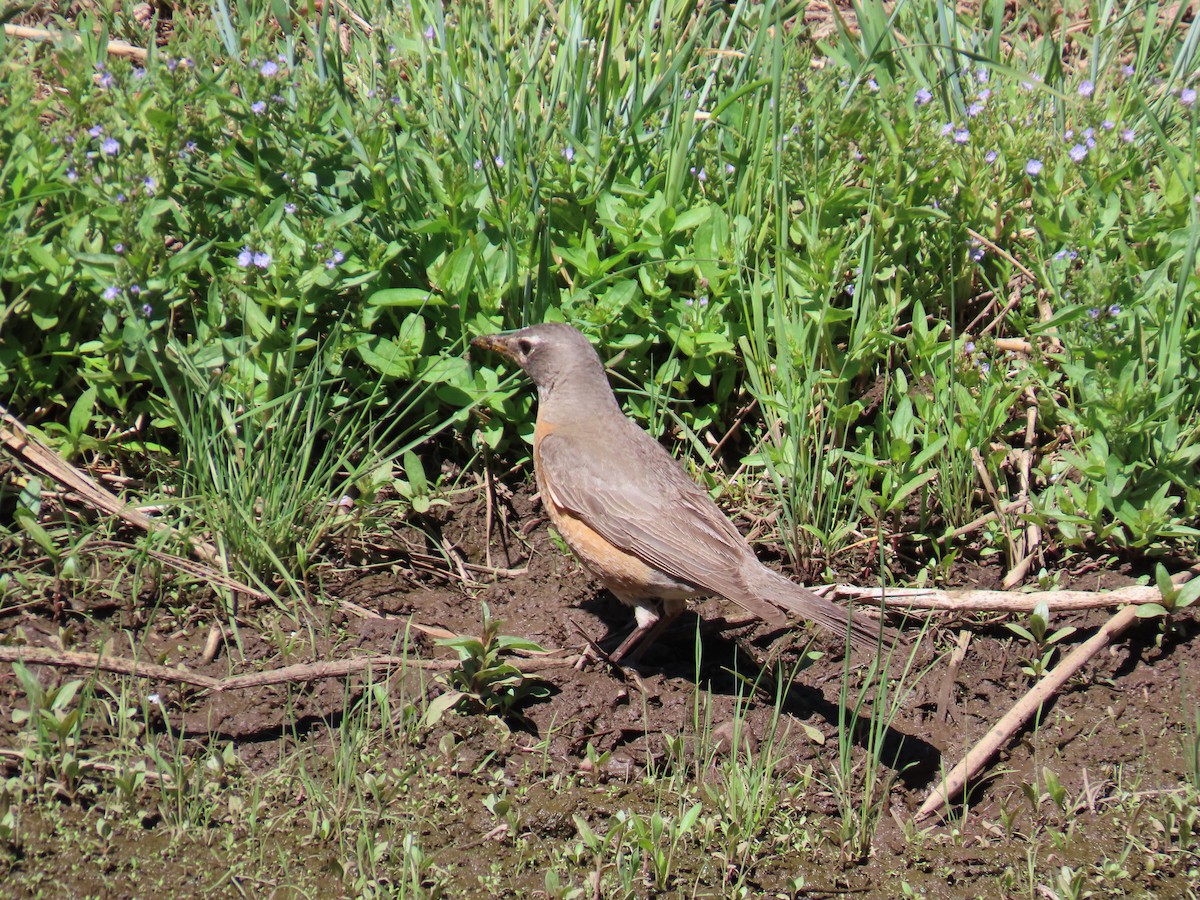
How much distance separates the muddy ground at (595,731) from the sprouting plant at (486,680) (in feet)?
0.20

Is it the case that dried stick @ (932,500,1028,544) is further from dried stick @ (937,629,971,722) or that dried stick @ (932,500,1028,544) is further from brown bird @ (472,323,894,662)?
brown bird @ (472,323,894,662)

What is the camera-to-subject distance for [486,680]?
4277 millimetres

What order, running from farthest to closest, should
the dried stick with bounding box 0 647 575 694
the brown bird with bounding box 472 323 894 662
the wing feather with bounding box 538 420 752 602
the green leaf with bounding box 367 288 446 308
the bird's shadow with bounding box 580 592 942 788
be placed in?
1. the green leaf with bounding box 367 288 446 308
2. the wing feather with bounding box 538 420 752 602
3. the brown bird with bounding box 472 323 894 662
4. the bird's shadow with bounding box 580 592 942 788
5. the dried stick with bounding box 0 647 575 694

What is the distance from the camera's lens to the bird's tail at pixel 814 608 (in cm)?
431

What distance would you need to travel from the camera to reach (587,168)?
211 inches

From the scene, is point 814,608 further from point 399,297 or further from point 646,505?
point 399,297

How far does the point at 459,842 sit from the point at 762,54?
3.99m

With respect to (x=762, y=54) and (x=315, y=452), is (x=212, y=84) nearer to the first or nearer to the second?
(x=315, y=452)

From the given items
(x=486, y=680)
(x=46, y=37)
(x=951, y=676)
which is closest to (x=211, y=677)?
(x=486, y=680)

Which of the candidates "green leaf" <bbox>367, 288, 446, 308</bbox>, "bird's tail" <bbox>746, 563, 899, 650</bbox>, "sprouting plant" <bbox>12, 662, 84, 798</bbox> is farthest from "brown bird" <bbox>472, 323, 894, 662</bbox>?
"sprouting plant" <bbox>12, 662, 84, 798</bbox>

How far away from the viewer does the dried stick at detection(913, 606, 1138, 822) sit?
413 centimetres

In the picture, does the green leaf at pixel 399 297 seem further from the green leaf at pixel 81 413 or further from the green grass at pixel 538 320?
the green leaf at pixel 81 413

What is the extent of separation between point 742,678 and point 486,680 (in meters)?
0.88

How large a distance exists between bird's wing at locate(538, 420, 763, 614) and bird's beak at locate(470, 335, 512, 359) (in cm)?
40
